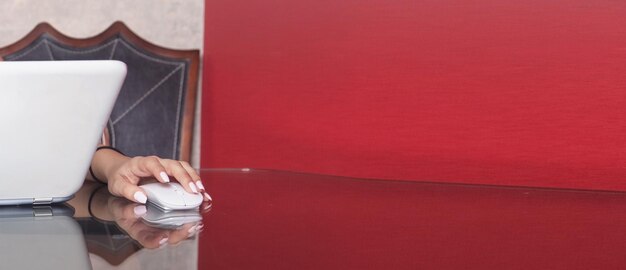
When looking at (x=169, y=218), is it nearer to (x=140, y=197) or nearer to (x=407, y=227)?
(x=140, y=197)

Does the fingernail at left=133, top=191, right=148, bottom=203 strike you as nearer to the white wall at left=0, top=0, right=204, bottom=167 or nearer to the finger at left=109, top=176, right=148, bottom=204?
the finger at left=109, top=176, right=148, bottom=204

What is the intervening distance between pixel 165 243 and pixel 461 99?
149cm

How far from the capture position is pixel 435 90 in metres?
2.19

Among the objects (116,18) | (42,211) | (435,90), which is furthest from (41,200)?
(116,18)

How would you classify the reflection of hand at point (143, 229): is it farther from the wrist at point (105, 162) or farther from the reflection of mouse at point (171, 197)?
the wrist at point (105, 162)

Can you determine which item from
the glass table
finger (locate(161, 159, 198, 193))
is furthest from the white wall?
finger (locate(161, 159, 198, 193))

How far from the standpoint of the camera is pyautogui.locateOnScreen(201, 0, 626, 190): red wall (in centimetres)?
194

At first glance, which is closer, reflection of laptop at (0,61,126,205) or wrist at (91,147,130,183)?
reflection of laptop at (0,61,126,205)

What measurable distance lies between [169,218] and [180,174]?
16 cm

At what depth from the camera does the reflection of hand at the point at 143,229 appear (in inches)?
30.9

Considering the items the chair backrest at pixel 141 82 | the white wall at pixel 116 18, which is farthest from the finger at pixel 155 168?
the white wall at pixel 116 18

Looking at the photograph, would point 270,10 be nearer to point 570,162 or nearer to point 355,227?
point 570,162

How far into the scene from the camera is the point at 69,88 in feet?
2.99

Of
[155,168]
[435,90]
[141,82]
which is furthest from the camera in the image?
[141,82]
